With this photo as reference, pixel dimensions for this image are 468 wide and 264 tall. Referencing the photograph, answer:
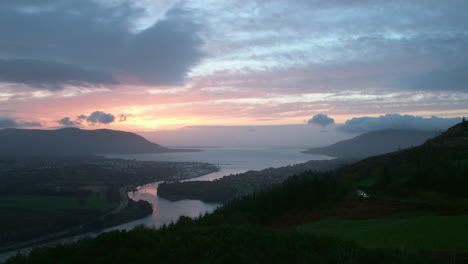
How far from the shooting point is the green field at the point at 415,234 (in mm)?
5547

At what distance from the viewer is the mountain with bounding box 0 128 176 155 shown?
7383 cm

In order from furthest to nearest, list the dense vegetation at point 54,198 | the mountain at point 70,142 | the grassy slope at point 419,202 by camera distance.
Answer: the mountain at point 70,142 → the dense vegetation at point 54,198 → the grassy slope at point 419,202

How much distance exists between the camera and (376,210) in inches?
398

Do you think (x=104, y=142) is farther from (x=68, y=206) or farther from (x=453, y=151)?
(x=453, y=151)

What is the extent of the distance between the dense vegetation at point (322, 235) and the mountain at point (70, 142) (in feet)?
244

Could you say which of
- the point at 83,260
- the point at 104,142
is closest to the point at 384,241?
the point at 83,260

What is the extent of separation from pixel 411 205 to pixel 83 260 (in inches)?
406

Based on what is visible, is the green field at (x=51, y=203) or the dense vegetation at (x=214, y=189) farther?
the dense vegetation at (x=214, y=189)

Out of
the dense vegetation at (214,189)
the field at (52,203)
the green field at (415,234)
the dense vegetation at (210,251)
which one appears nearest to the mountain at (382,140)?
the dense vegetation at (214,189)

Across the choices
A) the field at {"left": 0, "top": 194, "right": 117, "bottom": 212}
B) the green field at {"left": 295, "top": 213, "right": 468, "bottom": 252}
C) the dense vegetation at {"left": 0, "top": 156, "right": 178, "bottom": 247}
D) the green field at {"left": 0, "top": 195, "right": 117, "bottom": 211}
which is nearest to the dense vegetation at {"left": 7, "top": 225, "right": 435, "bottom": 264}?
the green field at {"left": 295, "top": 213, "right": 468, "bottom": 252}

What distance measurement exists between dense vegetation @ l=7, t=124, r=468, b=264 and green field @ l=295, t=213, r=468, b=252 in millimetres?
20

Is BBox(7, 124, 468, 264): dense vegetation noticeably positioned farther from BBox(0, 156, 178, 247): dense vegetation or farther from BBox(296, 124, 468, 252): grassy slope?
BBox(0, 156, 178, 247): dense vegetation

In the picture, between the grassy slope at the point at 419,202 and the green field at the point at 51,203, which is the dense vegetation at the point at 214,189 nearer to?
the green field at the point at 51,203

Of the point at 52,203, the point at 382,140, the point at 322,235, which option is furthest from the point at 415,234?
the point at 382,140
